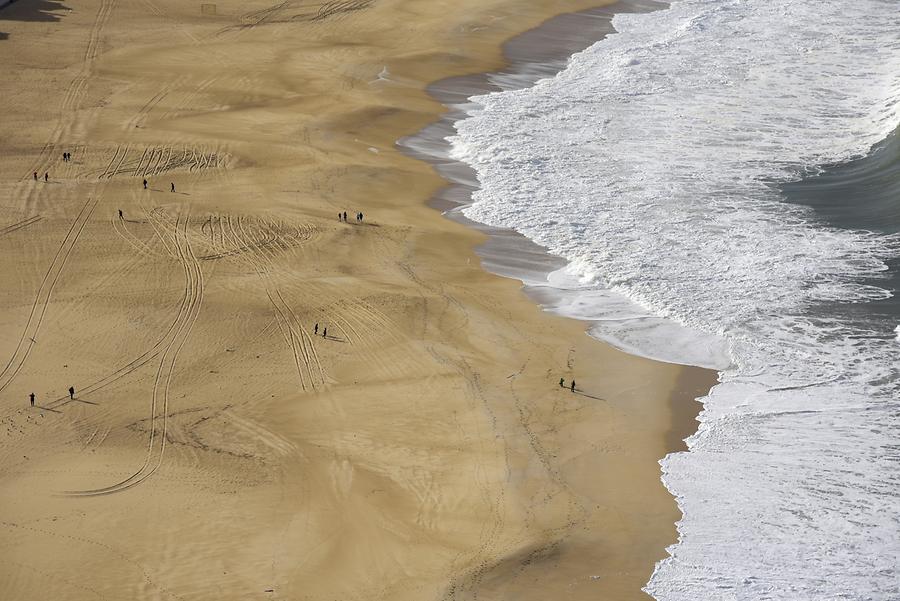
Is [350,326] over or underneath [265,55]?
underneath

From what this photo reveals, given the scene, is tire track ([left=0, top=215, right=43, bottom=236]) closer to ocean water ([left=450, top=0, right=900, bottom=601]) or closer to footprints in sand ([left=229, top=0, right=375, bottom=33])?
ocean water ([left=450, top=0, right=900, bottom=601])

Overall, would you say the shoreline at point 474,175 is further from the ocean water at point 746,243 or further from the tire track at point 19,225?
the tire track at point 19,225

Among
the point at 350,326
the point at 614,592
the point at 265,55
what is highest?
the point at 265,55

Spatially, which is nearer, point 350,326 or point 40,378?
point 40,378

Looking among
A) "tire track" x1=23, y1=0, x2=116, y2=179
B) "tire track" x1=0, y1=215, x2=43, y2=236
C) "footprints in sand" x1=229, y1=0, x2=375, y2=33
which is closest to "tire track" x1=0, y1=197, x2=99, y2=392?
"tire track" x1=0, y1=215, x2=43, y2=236

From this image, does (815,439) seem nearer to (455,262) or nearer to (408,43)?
(455,262)

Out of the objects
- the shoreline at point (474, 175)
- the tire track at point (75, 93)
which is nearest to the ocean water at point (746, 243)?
the shoreline at point (474, 175)

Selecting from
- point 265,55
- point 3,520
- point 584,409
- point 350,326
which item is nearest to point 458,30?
point 265,55
